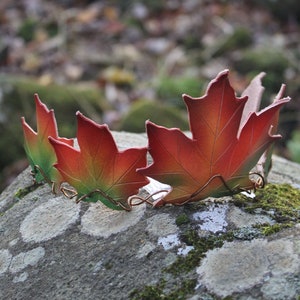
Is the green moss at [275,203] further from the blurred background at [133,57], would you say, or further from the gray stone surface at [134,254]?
the blurred background at [133,57]

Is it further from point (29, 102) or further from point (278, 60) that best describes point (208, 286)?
point (278, 60)

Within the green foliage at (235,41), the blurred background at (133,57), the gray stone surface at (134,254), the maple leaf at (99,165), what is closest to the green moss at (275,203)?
the gray stone surface at (134,254)

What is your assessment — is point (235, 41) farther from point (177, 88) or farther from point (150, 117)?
point (150, 117)

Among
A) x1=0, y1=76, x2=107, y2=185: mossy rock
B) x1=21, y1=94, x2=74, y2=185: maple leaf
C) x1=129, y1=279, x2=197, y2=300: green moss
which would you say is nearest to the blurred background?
x1=0, y1=76, x2=107, y2=185: mossy rock

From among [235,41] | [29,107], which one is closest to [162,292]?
[29,107]

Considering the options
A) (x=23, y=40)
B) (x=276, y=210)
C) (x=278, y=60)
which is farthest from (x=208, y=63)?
(x=276, y=210)

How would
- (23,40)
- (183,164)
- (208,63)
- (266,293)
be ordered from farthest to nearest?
(23,40), (208,63), (183,164), (266,293)
